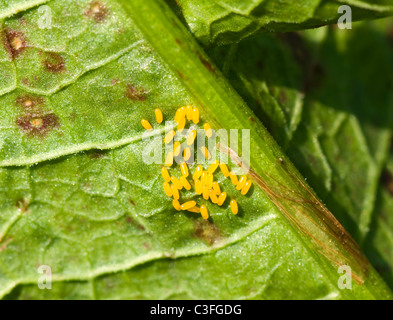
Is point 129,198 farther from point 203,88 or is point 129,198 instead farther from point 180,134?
point 203,88

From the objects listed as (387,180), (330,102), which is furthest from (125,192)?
(387,180)

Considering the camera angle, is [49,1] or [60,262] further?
[60,262]

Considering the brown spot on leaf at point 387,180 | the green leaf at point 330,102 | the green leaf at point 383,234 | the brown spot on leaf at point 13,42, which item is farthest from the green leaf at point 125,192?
the brown spot on leaf at point 387,180

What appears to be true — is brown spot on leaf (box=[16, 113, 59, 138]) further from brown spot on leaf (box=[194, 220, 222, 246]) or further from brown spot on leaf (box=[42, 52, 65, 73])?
brown spot on leaf (box=[194, 220, 222, 246])

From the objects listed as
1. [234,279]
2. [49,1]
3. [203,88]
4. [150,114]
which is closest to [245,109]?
[203,88]

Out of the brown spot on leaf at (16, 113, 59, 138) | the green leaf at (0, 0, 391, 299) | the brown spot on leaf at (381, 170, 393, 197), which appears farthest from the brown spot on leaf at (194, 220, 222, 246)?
the brown spot on leaf at (381, 170, 393, 197)
